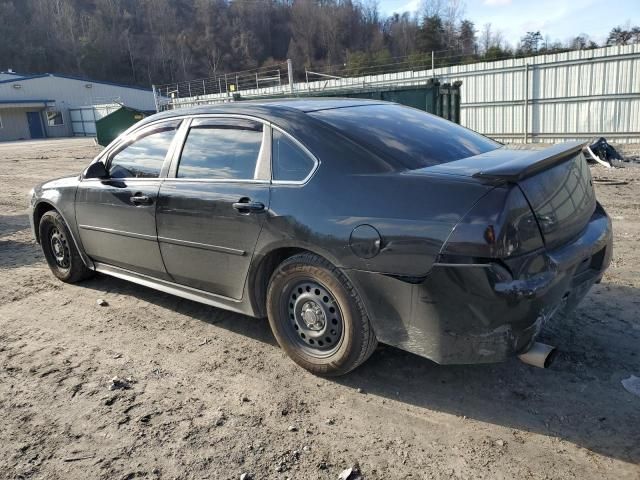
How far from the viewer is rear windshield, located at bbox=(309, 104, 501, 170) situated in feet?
10.6

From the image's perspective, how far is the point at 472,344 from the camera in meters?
2.76

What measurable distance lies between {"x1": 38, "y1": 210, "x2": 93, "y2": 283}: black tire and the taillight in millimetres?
3970

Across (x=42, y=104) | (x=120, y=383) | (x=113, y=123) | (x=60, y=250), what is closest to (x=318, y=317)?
(x=120, y=383)

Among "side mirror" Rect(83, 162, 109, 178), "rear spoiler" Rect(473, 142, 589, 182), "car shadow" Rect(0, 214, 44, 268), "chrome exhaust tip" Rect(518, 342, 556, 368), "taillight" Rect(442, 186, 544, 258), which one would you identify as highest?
"rear spoiler" Rect(473, 142, 589, 182)

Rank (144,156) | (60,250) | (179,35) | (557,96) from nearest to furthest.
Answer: (144,156) < (60,250) < (557,96) < (179,35)

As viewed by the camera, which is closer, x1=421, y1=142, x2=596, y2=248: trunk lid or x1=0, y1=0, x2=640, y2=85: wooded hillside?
x1=421, y1=142, x2=596, y2=248: trunk lid

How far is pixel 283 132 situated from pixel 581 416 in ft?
7.87

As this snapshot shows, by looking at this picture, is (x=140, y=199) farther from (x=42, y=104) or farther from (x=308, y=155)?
(x=42, y=104)

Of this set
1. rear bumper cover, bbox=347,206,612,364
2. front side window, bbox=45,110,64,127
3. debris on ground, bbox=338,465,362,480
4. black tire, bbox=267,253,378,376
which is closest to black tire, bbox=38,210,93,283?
black tire, bbox=267,253,378,376

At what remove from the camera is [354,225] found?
2973 millimetres

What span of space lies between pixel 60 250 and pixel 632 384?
16.7 ft

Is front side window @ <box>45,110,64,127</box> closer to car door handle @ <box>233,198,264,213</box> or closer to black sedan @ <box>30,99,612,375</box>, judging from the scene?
black sedan @ <box>30,99,612,375</box>

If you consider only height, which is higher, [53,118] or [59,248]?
[53,118]

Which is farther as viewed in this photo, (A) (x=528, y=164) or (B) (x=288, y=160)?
(B) (x=288, y=160)
